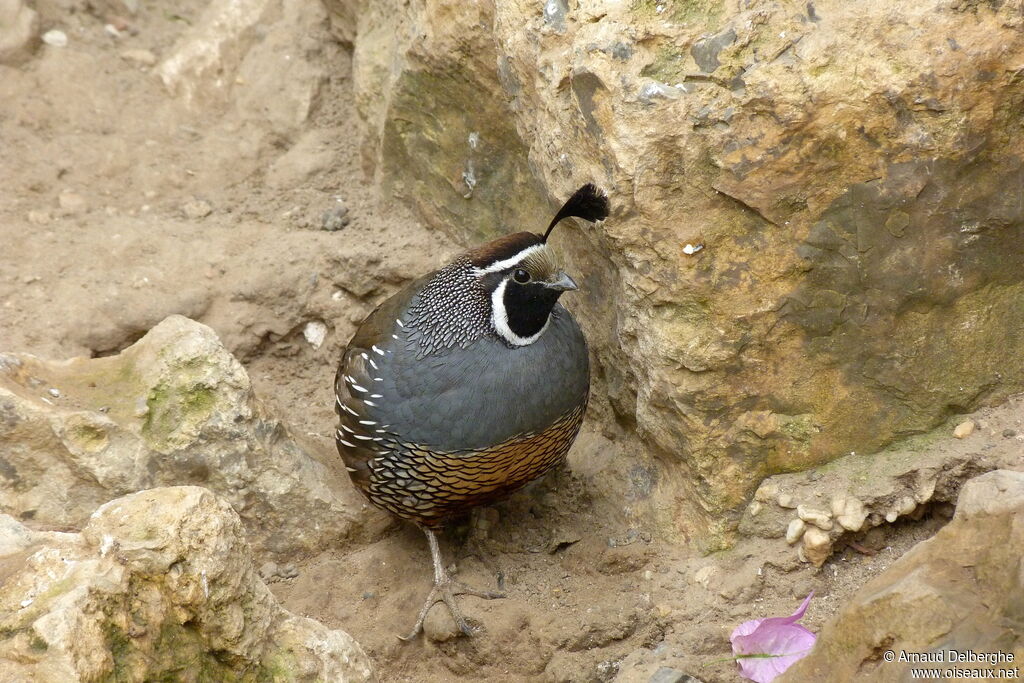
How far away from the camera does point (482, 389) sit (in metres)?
4.12

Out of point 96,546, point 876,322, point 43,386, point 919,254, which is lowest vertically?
point 43,386

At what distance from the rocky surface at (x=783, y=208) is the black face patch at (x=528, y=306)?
0.27 m

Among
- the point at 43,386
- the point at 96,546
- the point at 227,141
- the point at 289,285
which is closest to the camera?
the point at 96,546

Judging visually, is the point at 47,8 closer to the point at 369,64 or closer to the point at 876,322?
the point at 369,64

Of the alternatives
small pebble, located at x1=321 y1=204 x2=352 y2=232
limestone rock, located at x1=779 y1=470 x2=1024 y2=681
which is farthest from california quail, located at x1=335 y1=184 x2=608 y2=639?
limestone rock, located at x1=779 y1=470 x2=1024 y2=681

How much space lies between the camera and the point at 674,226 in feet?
12.0

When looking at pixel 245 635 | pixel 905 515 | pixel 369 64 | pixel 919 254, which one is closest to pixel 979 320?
pixel 919 254

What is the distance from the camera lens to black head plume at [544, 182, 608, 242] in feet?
12.1

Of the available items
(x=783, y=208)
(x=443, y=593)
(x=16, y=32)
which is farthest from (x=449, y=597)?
(x=16, y=32)

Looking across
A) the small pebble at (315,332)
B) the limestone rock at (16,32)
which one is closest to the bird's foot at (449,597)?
the small pebble at (315,332)

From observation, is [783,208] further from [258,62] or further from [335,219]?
Answer: [258,62]

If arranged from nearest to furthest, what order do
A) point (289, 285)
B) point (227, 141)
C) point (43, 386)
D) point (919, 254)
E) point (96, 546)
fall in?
point (96, 546) < point (919, 254) < point (43, 386) < point (289, 285) < point (227, 141)

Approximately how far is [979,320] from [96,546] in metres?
2.84

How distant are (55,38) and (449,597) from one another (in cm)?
391
